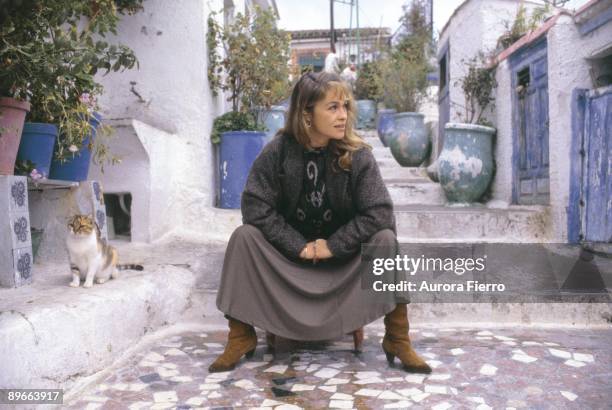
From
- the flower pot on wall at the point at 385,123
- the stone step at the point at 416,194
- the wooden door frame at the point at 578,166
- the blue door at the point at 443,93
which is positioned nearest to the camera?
the wooden door frame at the point at 578,166

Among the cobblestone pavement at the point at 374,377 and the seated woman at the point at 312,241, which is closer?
the cobblestone pavement at the point at 374,377

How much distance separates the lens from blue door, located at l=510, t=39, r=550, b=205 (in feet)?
16.0

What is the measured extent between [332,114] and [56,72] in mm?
1315

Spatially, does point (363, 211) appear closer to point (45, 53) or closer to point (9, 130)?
point (45, 53)

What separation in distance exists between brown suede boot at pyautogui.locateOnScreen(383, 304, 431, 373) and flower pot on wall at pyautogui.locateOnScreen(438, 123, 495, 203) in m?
3.43

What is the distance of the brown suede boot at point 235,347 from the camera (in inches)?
88.9

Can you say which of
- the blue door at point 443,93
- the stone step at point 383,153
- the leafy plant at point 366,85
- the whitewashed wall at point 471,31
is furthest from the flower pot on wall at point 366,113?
the whitewashed wall at point 471,31

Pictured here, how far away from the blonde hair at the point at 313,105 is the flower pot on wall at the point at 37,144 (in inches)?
55.4

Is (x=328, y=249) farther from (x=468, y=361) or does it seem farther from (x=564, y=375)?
(x=564, y=375)

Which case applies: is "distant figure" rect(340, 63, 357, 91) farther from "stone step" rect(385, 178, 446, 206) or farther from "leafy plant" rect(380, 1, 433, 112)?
"stone step" rect(385, 178, 446, 206)

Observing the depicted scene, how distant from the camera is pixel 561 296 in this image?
2.95m

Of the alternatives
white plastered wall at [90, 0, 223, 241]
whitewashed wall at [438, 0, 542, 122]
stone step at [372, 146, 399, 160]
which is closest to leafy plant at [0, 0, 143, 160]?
white plastered wall at [90, 0, 223, 241]

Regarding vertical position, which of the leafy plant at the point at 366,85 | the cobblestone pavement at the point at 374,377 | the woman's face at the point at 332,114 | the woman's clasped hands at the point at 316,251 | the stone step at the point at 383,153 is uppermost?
the leafy plant at the point at 366,85

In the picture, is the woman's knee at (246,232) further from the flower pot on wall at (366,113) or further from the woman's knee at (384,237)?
the flower pot on wall at (366,113)
